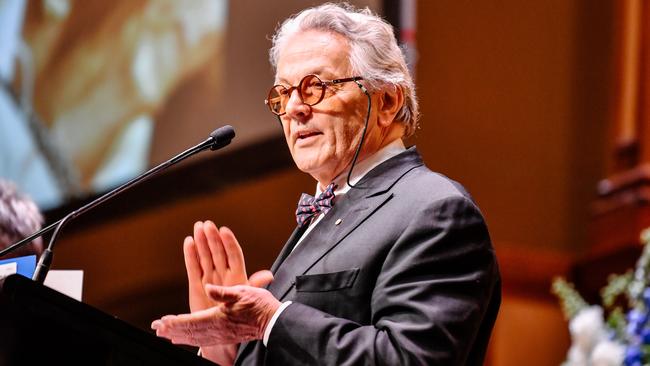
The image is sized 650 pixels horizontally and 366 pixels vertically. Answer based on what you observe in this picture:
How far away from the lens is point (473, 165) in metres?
5.06

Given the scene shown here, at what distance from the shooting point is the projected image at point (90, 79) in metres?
4.83

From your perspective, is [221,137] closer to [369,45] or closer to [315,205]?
[315,205]

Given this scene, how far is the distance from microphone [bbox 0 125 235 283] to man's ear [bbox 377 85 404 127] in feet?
1.03

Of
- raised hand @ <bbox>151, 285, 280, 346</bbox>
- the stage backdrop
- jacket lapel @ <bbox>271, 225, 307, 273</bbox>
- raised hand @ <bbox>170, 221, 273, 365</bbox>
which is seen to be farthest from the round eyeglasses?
the stage backdrop

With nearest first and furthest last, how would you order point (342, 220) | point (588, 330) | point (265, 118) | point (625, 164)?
1. point (342, 220)
2. point (588, 330)
3. point (625, 164)
4. point (265, 118)

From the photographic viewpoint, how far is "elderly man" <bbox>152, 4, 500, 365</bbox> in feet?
5.90

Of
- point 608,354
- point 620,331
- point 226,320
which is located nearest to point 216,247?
point 226,320

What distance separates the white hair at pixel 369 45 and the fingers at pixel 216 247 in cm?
51

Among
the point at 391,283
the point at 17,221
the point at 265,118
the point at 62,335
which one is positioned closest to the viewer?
the point at 62,335

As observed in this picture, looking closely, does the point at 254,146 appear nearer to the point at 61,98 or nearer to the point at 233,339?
→ the point at 61,98

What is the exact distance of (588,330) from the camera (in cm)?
284

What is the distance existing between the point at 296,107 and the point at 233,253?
41 centimetres

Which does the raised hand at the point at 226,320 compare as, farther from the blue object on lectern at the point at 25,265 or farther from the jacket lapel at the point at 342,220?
the blue object on lectern at the point at 25,265

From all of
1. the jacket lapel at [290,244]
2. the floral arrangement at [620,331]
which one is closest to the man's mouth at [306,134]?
the jacket lapel at [290,244]
